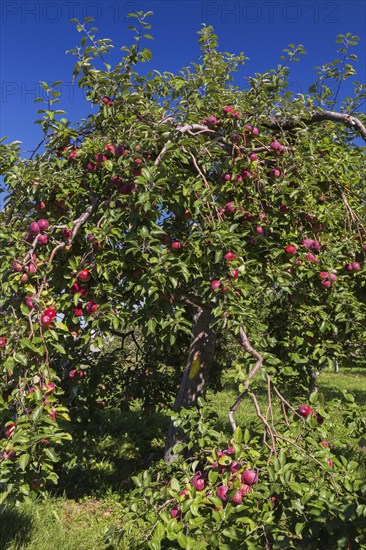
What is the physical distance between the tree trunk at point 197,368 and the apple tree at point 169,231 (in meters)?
0.63

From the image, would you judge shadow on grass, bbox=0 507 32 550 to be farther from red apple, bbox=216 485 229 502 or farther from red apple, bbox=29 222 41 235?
red apple, bbox=29 222 41 235

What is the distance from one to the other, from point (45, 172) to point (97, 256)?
0.68 m

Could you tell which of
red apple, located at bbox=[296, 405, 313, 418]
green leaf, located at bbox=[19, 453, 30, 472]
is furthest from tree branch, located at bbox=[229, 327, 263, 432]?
green leaf, located at bbox=[19, 453, 30, 472]

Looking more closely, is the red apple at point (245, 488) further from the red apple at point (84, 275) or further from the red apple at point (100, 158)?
the red apple at point (100, 158)

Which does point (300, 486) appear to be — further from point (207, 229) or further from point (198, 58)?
point (198, 58)

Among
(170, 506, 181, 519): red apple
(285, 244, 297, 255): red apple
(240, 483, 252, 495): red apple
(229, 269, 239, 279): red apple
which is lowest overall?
(170, 506, 181, 519): red apple

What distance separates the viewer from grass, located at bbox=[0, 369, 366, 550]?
10.8 feet

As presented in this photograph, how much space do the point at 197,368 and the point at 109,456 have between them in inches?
84.3

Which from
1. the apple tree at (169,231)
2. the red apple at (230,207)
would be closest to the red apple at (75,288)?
the apple tree at (169,231)

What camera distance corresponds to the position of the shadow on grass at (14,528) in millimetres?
3123

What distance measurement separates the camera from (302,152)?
3.21 meters

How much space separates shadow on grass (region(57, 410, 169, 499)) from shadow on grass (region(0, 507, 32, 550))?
629 mm

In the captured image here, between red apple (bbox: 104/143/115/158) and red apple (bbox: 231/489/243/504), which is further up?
red apple (bbox: 104/143/115/158)

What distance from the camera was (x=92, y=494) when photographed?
4.55m
